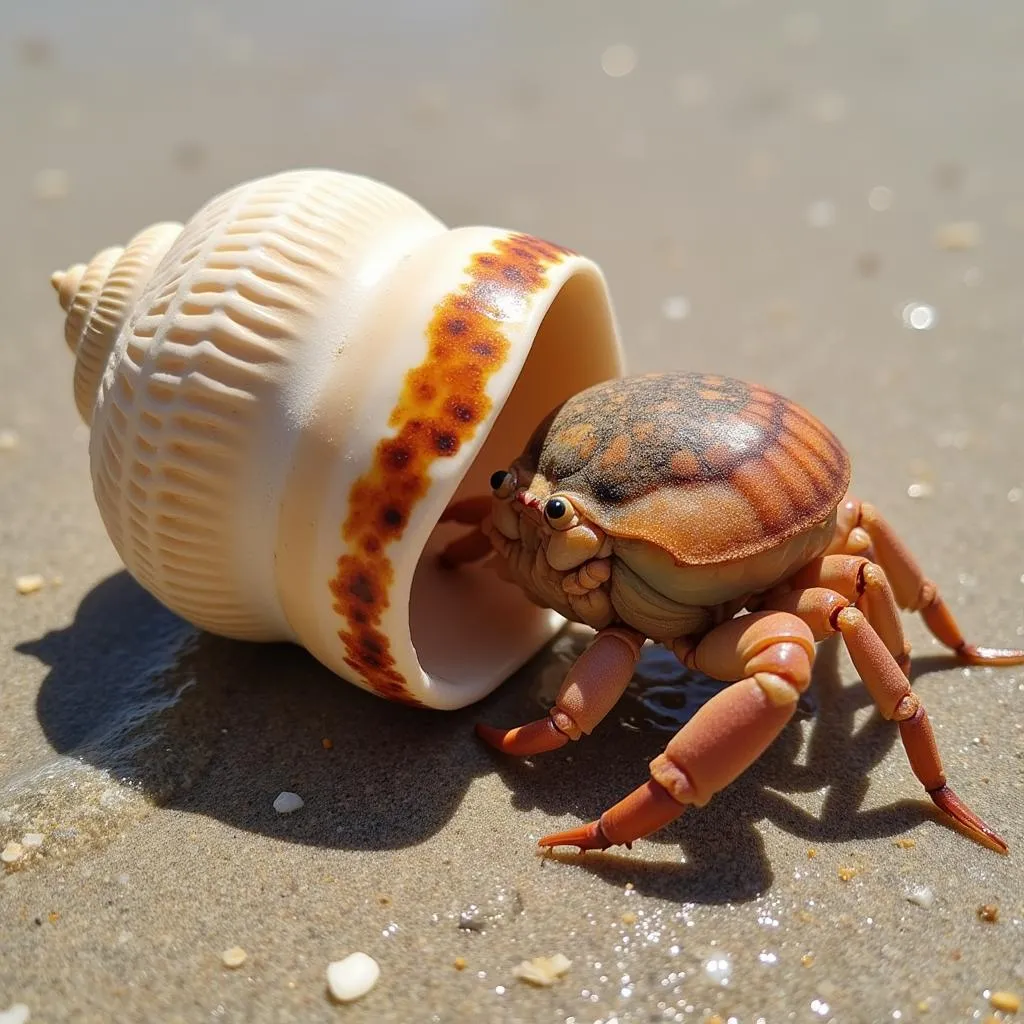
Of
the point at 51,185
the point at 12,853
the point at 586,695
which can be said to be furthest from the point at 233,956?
the point at 51,185

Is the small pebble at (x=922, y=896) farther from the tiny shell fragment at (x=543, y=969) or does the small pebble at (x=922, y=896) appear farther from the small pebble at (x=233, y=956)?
the small pebble at (x=233, y=956)

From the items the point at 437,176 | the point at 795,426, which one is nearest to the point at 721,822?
the point at 795,426

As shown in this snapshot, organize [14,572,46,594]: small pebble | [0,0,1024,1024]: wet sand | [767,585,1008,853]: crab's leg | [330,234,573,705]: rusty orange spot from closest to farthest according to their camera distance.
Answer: [0,0,1024,1024]: wet sand < [330,234,573,705]: rusty orange spot < [767,585,1008,853]: crab's leg < [14,572,46,594]: small pebble

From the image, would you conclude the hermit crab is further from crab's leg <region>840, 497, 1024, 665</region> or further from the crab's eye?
crab's leg <region>840, 497, 1024, 665</region>

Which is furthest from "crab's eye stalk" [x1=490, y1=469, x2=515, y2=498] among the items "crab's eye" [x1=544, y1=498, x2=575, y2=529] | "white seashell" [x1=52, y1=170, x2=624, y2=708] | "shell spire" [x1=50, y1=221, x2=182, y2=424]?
"shell spire" [x1=50, y1=221, x2=182, y2=424]

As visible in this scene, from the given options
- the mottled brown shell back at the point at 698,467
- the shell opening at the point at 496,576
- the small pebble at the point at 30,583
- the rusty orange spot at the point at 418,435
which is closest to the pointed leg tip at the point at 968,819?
the mottled brown shell back at the point at 698,467
